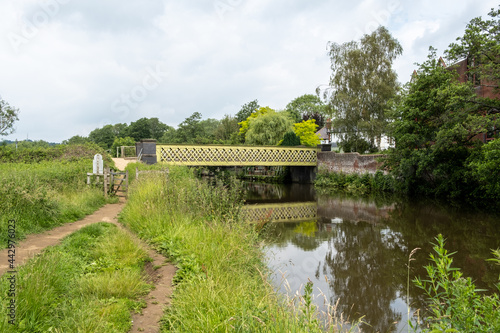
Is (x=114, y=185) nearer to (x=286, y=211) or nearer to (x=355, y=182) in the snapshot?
(x=286, y=211)

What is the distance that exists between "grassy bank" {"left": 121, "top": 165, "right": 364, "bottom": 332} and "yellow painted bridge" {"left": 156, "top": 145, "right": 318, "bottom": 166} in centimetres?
1296

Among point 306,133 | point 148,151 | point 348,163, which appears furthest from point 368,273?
point 306,133

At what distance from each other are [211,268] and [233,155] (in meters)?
20.2

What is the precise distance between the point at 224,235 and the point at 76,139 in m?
58.6

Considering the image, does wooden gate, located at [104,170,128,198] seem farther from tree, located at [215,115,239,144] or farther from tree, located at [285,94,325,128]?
tree, located at [285,94,325,128]

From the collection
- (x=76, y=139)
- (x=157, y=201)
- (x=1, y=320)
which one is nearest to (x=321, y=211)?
(x=157, y=201)

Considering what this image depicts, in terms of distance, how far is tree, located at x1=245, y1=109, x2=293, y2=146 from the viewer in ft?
108

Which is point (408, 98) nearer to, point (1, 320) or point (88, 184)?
point (88, 184)

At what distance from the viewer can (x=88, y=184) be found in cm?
1220

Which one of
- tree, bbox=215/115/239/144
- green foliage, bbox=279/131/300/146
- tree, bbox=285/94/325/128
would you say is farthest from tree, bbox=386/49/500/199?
tree, bbox=285/94/325/128

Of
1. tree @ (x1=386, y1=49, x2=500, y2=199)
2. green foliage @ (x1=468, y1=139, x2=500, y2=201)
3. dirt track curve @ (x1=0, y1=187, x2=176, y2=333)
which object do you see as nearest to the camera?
dirt track curve @ (x1=0, y1=187, x2=176, y2=333)

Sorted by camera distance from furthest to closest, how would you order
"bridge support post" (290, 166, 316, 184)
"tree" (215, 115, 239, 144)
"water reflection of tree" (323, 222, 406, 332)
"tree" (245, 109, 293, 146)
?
1. "tree" (215, 115, 239, 144)
2. "tree" (245, 109, 293, 146)
3. "bridge support post" (290, 166, 316, 184)
4. "water reflection of tree" (323, 222, 406, 332)

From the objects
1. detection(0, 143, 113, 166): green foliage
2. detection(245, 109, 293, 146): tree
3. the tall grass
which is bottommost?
the tall grass

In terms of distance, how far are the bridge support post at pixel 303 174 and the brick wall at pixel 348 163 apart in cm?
162
